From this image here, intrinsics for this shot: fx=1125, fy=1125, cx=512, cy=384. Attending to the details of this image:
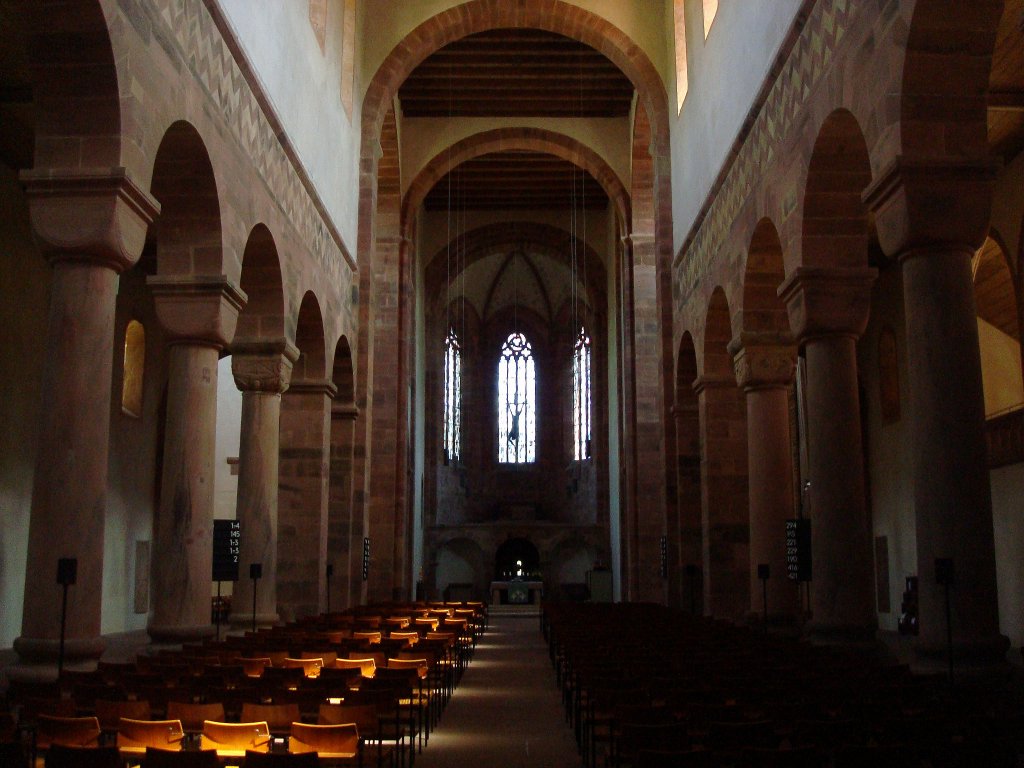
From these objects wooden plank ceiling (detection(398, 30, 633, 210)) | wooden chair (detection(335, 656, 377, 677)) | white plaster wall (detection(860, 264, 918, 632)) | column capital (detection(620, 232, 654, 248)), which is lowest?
wooden chair (detection(335, 656, 377, 677))

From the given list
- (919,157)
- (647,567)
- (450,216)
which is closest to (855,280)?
(919,157)

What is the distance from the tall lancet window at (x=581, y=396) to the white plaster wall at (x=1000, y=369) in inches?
888

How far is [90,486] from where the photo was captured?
31.9 feet

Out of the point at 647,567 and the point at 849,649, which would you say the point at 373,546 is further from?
the point at 849,649

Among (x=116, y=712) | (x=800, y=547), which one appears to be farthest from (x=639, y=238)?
(x=116, y=712)

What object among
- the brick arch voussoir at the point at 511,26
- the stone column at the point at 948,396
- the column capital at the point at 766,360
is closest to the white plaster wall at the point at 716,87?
the brick arch voussoir at the point at 511,26

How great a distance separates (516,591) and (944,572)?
29968mm

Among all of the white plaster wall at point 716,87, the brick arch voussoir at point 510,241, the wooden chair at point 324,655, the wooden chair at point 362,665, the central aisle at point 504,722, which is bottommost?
the central aisle at point 504,722

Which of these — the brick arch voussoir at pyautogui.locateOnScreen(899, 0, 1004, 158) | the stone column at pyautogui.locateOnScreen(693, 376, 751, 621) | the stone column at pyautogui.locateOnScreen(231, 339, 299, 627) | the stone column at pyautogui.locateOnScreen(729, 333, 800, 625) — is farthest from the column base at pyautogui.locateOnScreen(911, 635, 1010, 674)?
the stone column at pyautogui.locateOnScreen(693, 376, 751, 621)

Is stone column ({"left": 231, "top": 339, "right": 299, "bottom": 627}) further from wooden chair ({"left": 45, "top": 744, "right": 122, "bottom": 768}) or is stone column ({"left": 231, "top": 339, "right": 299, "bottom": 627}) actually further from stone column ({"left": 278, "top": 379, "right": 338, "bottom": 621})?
wooden chair ({"left": 45, "top": 744, "right": 122, "bottom": 768})

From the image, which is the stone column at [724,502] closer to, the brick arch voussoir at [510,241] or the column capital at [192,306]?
the column capital at [192,306]

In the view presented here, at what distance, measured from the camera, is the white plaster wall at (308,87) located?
599 inches

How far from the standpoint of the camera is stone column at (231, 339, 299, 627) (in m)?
16.5

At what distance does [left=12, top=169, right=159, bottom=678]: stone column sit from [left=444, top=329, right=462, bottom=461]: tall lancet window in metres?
31.4
